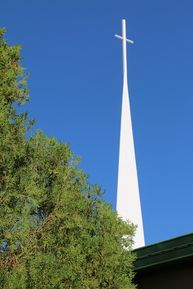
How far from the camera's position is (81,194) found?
13.9 meters

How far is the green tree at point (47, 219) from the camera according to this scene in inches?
487

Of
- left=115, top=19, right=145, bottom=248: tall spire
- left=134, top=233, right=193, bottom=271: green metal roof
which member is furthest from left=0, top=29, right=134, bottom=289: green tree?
left=115, top=19, right=145, bottom=248: tall spire

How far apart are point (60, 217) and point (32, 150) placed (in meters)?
1.95

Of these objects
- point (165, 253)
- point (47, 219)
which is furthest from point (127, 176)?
point (165, 253)

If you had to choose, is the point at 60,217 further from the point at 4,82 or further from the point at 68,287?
the point at 4,82

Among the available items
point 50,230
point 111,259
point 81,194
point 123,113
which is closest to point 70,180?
point 81,194

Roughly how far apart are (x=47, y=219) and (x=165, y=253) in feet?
9.92

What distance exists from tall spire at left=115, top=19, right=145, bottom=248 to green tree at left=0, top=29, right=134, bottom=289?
1344cm

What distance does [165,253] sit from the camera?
39.7 feet

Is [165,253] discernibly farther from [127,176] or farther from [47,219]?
[127,176]

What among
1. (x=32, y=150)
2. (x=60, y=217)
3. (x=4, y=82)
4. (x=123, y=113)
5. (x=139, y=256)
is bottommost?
(x=139, y=256)

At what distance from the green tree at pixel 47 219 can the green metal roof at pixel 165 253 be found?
0.34 metres

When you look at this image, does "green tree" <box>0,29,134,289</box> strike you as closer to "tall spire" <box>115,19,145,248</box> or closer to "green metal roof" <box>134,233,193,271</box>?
"green metal roof" <box>134,233,193,271</box>

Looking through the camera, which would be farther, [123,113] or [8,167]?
[123,113]
